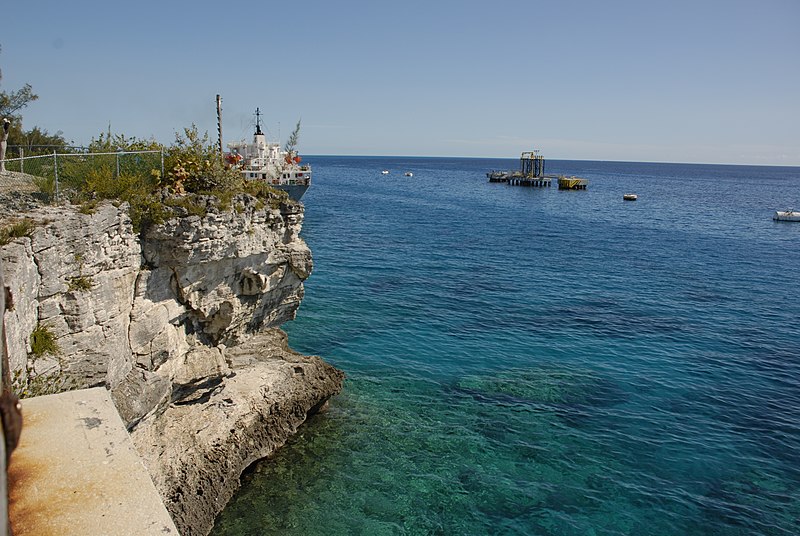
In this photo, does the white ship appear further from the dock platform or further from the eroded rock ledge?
the dock platform

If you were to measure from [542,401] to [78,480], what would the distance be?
1906 cm

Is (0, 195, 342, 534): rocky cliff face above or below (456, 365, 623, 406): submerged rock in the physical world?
above

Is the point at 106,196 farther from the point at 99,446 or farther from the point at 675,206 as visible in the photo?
the point at 675,206

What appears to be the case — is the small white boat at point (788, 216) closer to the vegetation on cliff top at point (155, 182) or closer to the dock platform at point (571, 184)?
the dock platform at point (571, 184)

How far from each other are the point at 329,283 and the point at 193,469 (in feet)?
77.7

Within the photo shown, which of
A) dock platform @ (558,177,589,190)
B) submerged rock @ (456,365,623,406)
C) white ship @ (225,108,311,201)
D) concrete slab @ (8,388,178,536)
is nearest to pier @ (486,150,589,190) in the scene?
dock platform @ (558,177,589,190)

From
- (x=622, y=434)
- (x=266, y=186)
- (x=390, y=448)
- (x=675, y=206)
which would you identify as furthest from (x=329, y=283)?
(x=675, y=206)

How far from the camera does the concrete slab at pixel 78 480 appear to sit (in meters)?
6.97

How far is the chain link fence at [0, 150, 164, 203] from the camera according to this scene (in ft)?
47.3

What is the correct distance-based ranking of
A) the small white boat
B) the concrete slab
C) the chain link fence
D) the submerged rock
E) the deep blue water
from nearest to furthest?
the concrete slab, the chain link fence, the deep blue water, the submerged rock, the small white boat

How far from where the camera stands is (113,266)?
14219 mm

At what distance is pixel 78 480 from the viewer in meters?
7.64

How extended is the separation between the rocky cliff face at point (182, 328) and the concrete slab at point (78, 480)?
248cm

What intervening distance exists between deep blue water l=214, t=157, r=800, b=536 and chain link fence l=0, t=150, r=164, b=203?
33.1 ft
